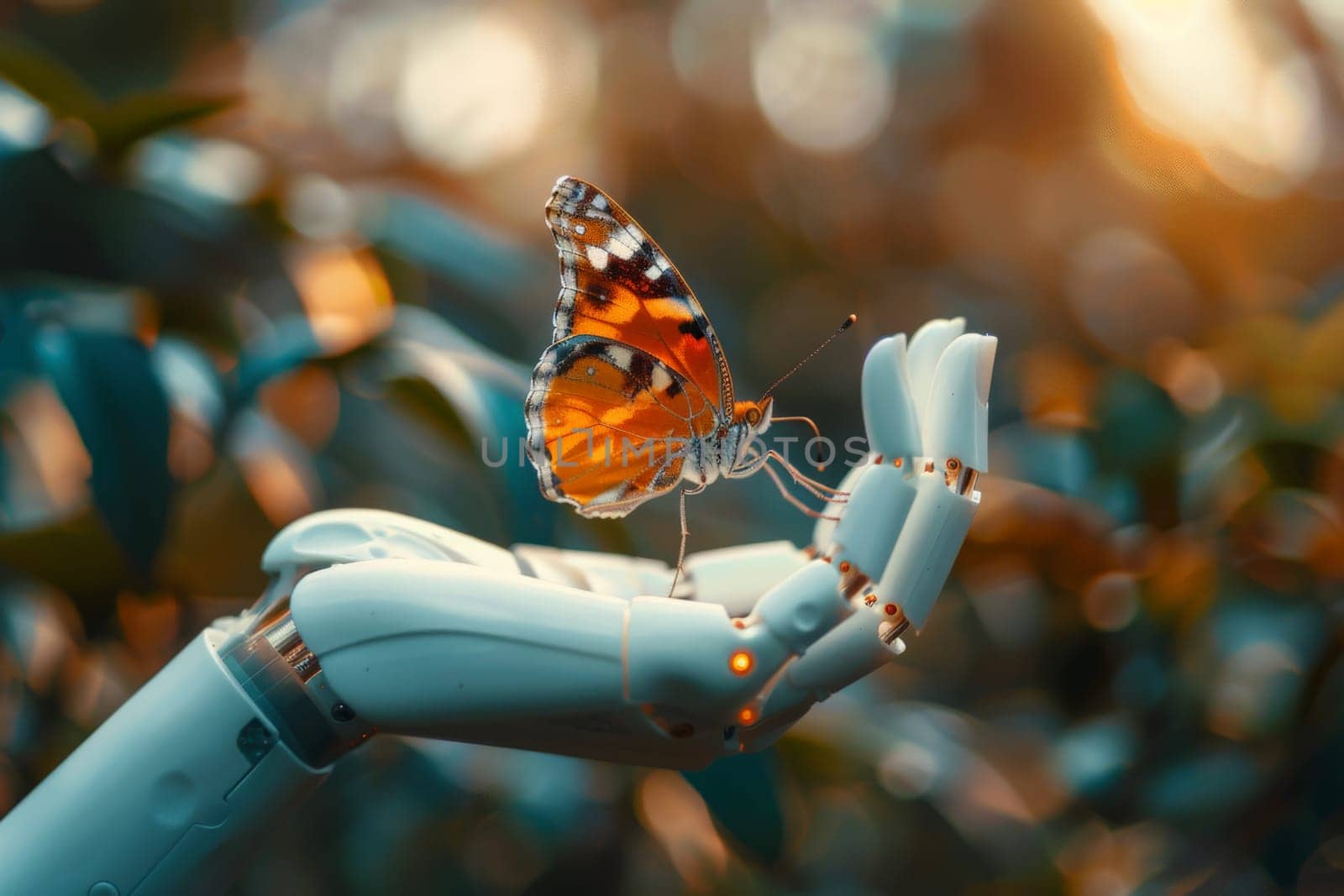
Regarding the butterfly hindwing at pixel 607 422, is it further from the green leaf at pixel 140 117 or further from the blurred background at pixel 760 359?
the green leaf at pixel 140 117

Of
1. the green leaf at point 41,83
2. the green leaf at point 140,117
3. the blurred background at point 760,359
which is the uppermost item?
the green leaf at point 41,83

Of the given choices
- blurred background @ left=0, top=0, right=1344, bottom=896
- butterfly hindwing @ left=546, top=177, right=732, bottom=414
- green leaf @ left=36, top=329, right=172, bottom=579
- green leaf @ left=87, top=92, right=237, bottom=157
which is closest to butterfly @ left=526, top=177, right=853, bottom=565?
butterfly hindwing @ left=546, top=177, right=732, bottom=414

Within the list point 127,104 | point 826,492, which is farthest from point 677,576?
point 127,104

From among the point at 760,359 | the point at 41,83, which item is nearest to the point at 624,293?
the point at 41,83

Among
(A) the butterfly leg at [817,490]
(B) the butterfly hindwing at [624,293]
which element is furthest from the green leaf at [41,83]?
(A) the butterfly leg at [817,490]

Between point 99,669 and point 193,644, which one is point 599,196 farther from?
point 99,669

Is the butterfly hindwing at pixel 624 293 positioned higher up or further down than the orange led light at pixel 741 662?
higher up
